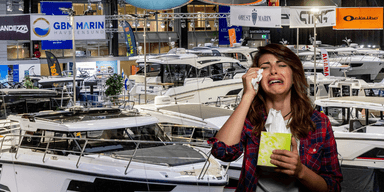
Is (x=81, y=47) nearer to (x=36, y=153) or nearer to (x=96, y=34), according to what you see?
(x=96, y=34)

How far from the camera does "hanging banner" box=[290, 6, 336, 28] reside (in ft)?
8.50

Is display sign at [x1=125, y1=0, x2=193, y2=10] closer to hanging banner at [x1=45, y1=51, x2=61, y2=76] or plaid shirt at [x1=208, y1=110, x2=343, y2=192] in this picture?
plaid shirt at [x1=208, y1=110, x2=343, y2=192]

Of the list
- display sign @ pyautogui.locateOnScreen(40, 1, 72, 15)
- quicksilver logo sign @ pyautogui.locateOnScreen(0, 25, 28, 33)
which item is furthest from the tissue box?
display sign @ pyautogui.locateOnScreen(40, 1, 72, 15)

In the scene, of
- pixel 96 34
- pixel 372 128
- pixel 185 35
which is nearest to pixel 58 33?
pixel 96 34

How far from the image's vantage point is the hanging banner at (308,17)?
2.59 meters

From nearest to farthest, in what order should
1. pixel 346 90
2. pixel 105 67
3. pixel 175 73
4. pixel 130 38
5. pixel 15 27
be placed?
pixel 15 27 < pixel 346 90 < pixel 175 73 < pixel 130 38 < pixel 105 67

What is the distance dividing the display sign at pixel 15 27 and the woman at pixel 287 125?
2.40 meters

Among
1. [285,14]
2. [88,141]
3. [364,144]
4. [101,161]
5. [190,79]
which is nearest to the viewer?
[101,161]

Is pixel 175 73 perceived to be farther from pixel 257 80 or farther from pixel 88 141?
pixel 257 80

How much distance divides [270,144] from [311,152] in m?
0.12

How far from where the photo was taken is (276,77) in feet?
2.53

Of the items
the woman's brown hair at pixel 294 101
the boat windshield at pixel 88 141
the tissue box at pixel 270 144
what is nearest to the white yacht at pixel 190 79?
the boat windshield at pixel 88 141

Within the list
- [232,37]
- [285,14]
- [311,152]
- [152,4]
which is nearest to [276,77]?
[311,152]

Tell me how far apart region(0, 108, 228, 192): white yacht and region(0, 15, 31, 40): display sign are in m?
0.78
